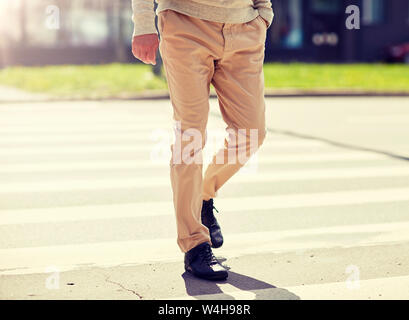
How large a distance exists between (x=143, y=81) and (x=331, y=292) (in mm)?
12951

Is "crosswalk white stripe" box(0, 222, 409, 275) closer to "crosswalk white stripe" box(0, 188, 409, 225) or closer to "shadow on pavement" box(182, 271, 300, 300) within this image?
"shadow on pavement" box(182, 271, 300, 300)

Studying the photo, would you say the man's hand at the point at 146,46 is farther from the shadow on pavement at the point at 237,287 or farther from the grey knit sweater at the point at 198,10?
the shadow on pavement at the point at 237,287

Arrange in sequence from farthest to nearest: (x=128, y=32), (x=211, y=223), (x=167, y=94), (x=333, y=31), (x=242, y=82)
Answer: (x=333, y=31) < (x=128, y=32) < (x=167, y=94) < (x=211, y=223) < (x=242, y=82)

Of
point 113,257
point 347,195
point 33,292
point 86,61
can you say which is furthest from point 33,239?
point 86,61

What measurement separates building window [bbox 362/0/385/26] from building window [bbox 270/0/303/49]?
9.43 feet

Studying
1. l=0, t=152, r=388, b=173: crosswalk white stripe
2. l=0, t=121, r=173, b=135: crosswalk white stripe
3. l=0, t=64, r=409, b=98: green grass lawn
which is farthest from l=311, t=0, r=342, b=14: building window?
l=0, t=152, r=388, b=173: crosswalk white stripe

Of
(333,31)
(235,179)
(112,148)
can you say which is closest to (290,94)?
(112,148)

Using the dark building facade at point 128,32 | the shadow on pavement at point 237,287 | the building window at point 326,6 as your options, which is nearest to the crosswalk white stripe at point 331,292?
the shadow on pavement at point 237,287

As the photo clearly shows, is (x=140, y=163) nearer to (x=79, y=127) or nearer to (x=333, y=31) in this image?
(x=79, y=127)

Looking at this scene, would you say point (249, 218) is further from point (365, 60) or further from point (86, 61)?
point (365, 60)

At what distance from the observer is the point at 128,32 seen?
2839 centimetres

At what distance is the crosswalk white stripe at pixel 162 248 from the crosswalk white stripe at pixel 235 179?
1754 millimetres

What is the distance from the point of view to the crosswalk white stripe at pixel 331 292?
3.49 metres

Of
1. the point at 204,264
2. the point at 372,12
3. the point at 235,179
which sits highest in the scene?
the point at 372,12
